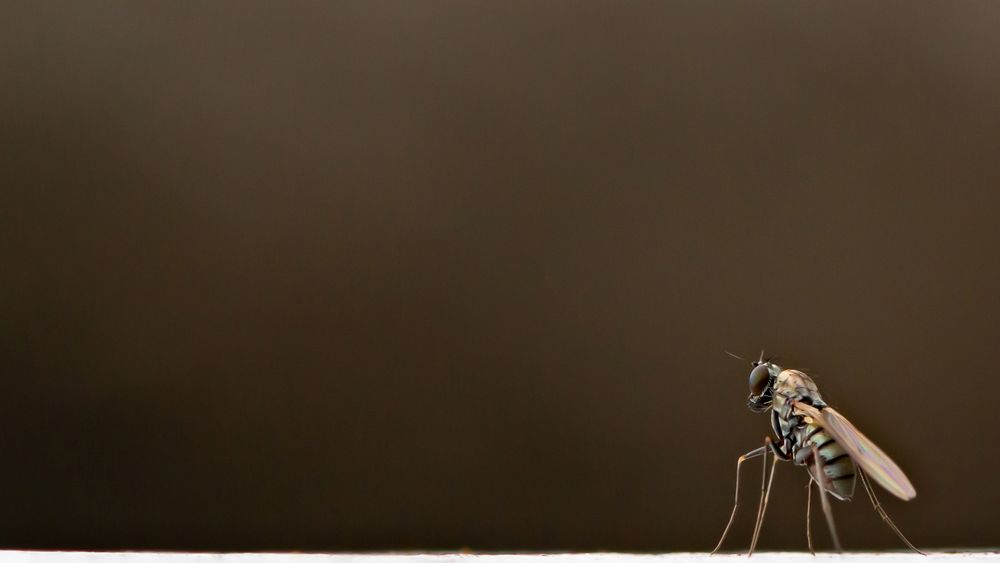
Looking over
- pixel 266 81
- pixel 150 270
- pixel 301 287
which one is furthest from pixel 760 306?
pixel 150 270

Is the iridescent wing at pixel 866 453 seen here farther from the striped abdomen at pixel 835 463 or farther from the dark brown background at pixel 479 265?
the dark brown background at pixel 479 265

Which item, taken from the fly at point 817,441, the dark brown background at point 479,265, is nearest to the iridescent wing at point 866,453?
the fly at point 817,441

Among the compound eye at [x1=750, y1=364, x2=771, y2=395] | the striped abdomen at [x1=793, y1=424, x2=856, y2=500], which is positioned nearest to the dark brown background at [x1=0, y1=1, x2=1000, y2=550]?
the compound eye at [x1=750, y1=364, x2=771, y2=395]

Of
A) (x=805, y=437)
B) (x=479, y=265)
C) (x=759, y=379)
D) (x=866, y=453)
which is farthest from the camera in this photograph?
(x=479, y=265)

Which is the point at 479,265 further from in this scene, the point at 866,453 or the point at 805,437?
the point at 866,453

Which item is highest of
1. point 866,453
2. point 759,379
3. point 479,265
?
point 479,265

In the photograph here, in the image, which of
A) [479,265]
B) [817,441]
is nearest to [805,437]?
[817,441]

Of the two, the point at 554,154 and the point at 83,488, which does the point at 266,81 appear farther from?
the point at 83,488

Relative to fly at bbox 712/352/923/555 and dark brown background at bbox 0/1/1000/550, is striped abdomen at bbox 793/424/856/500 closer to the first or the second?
fly at bbox 712/352/923/555
